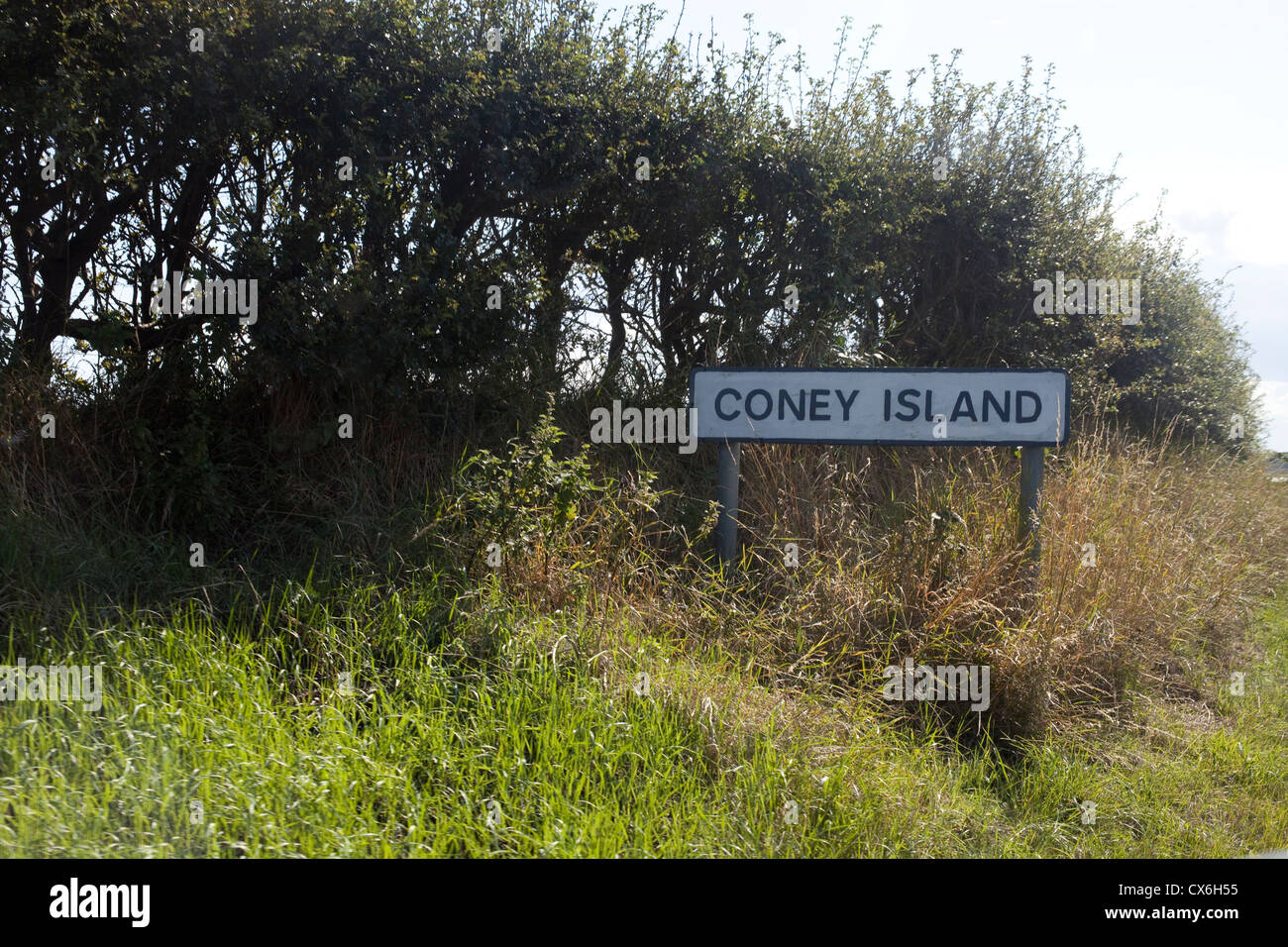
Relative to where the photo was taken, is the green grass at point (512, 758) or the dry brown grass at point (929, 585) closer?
the green grass at point (512, 758)

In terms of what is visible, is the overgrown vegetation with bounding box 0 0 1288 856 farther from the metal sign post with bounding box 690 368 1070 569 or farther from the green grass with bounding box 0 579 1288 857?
the metal sign post with bounding box 690 368 1070 569

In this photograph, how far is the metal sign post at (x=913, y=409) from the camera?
468 centimetres

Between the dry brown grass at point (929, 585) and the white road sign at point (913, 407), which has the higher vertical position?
the white road sign at point (913, 407)

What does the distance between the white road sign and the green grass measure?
1478mm

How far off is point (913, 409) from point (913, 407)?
11 mm

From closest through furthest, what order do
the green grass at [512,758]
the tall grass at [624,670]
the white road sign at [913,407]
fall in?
the green grass at [512,758]
the tall grass at [624,670]
the white road sign at [913,407]

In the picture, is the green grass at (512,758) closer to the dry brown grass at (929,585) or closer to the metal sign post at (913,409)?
the dry brown grass at (929,585)

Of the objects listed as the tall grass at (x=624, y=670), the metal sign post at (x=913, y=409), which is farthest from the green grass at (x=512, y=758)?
the metal sign post at (x=913, y=409)

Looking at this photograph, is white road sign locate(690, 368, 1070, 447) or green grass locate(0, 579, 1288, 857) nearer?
green grass locate(0, 579, 1288, 857)

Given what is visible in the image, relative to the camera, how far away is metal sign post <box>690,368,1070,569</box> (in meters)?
4.68

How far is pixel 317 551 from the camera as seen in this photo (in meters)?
4.39

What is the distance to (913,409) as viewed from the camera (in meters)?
4.69

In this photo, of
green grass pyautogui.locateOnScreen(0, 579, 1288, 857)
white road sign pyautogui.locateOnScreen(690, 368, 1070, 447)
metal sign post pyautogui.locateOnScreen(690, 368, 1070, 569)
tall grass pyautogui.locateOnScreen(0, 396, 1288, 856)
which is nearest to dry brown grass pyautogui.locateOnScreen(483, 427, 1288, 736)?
tall grass pyautogui.locateOnScreen(0, 396, 1288, 856)

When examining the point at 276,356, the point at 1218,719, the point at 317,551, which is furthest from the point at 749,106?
the point at 1218,719
